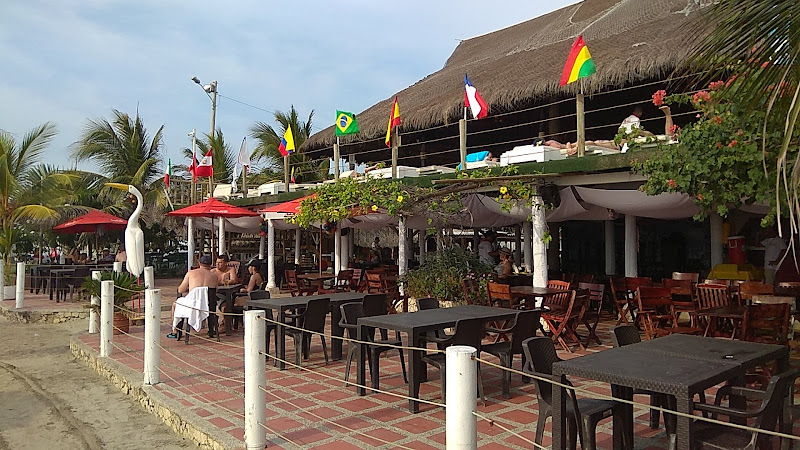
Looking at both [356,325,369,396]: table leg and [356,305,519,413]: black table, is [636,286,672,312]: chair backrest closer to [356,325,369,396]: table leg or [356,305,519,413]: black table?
[356,305,519,413]: black table

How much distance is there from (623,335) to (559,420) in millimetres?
1249

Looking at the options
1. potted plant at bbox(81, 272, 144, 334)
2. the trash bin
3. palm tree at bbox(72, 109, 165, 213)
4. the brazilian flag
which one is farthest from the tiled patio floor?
palm tree at bbox(72, 109, 165, 213)

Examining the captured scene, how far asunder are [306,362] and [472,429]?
389 centimetres

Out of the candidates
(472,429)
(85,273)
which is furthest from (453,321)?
(85,273)

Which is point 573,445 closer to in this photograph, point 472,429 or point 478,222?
point 472,429

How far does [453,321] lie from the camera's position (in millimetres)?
4812

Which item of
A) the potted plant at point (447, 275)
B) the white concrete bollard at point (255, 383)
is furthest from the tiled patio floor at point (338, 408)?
the potted plant at point (447, 275)

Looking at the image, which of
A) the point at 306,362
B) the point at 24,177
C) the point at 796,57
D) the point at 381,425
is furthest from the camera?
the point at 24,177

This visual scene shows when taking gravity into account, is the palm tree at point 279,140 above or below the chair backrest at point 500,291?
above

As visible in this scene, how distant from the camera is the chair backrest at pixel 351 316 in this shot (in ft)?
18.4

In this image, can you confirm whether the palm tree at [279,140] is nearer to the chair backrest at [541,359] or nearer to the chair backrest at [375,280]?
the chair backrest at [375,280]

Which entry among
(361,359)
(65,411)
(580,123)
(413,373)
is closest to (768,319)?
(413,373)

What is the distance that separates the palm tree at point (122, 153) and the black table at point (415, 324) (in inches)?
690

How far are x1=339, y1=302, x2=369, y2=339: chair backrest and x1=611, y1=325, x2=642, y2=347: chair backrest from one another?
241 centimetres
